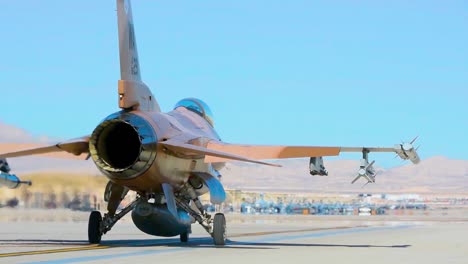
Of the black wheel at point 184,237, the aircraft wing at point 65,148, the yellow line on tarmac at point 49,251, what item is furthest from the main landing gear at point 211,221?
the aircraft wing at point 65,148

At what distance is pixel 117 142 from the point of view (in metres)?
22.9

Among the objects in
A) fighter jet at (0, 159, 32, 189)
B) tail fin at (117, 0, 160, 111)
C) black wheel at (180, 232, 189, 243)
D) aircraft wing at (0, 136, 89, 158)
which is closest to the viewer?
tail fin at (117, 0, 160, 111)

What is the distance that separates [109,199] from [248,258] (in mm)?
7351

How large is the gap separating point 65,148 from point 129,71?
2.80m

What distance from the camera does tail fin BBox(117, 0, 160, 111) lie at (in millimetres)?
22922

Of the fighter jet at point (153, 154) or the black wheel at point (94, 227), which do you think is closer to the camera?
the fighter jet at point (153, 154)

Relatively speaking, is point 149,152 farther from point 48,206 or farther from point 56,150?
point 48,206

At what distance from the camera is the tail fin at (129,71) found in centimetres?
2292

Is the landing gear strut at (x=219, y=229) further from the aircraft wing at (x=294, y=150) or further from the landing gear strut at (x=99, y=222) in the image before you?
the landing gear strut at (x=99, y=222)

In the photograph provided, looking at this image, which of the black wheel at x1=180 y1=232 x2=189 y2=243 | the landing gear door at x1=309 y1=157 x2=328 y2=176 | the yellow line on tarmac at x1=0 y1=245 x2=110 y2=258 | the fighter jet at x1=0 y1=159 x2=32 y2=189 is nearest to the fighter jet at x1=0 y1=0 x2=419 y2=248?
the black wheel at x1=180 y1=232 x2=189 y2=243

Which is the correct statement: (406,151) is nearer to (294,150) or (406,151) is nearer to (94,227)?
(294,150)

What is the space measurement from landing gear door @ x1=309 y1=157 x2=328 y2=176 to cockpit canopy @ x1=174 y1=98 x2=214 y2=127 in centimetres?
483

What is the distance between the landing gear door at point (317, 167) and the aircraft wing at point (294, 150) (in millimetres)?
907

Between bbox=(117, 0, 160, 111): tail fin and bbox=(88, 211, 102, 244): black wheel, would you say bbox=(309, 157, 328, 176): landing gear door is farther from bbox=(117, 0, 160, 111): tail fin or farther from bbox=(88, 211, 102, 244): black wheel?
bbox=(88, 211, 102, 244): black wheel
